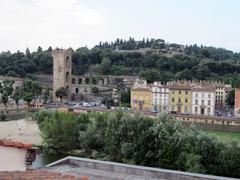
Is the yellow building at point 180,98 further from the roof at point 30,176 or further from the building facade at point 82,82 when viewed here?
the roof at point 30,176

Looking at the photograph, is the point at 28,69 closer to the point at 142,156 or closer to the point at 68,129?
the point at 68,129

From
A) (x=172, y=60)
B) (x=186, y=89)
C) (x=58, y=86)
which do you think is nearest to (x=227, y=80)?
(x=172, y=60)

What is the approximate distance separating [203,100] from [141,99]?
7.14m

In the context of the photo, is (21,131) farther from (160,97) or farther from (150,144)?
(150,144)

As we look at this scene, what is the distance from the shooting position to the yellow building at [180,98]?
46.6 metres

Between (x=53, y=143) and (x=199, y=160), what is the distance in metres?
11.2

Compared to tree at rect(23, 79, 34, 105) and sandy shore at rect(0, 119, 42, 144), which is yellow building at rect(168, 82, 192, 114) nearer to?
sandy shore at rect(0, 119, 42, 144)

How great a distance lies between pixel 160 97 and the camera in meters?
47.6

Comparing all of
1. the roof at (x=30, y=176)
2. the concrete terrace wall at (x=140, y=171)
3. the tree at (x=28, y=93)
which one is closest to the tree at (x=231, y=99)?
the tree at (x=28, y=93)

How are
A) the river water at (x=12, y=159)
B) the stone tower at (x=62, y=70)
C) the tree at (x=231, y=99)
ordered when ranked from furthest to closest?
the stone tower at (x=62, y=70), the tree at (x=231, y=99), the river water at (x=12, y=159)

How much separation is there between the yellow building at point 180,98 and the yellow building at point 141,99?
248 cm

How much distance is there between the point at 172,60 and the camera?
77500 millimetres

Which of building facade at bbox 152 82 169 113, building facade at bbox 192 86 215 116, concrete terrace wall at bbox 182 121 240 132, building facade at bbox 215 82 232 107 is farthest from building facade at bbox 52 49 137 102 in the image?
concrete terrace wall at bbox 182 121 240 132

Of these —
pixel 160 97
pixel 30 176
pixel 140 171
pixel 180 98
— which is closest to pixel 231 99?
pixel 180 98
